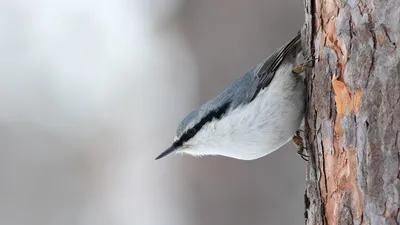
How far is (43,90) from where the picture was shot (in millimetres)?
5215

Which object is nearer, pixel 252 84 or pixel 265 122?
pixel 265 122

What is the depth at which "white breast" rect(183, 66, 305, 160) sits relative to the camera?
6.22 feet

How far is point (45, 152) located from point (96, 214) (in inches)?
32.1

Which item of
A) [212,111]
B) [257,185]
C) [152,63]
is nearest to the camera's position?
[212,111]

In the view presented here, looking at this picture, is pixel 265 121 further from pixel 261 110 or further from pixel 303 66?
pixel 303 66

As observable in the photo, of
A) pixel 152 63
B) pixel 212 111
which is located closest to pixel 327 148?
pixel 212 111

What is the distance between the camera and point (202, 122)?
7.38 feet

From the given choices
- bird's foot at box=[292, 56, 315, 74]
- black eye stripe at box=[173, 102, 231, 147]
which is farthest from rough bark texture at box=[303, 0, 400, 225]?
black eye stripe at box=[173, 102, 231, 147]

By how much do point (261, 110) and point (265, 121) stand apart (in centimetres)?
4

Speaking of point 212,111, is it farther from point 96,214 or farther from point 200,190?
point 96,214

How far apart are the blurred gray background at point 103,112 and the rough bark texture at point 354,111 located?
203 cm

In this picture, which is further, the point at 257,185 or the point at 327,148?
the point at 257,185

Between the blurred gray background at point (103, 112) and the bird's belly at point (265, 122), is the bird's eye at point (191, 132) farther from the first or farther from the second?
the blurred gray background at point (103, 112)

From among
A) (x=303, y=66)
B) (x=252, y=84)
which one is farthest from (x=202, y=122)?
(x=303, y=66)
